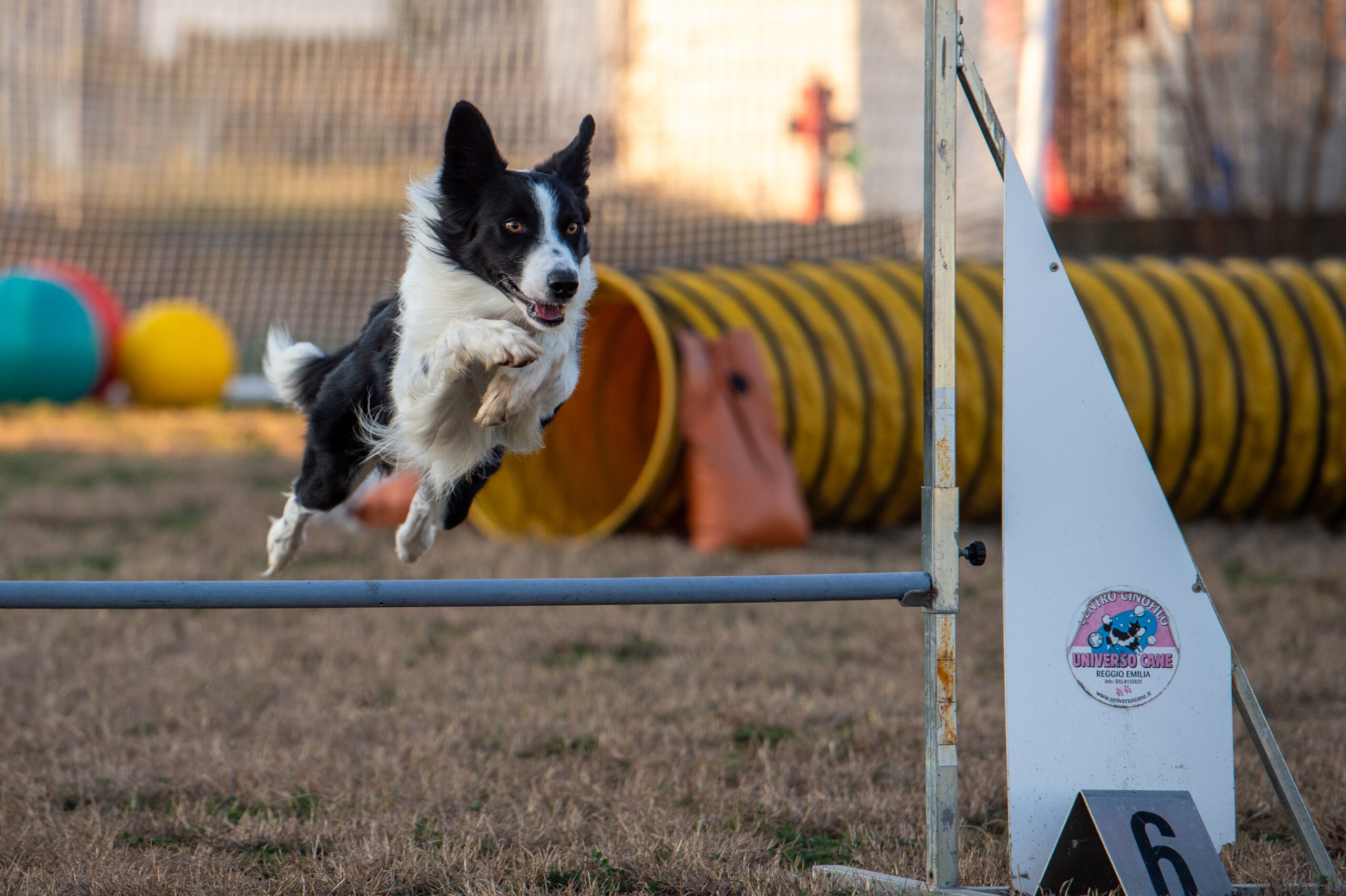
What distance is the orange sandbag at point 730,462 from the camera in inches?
240

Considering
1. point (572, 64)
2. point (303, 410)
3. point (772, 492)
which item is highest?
point (572, 64)

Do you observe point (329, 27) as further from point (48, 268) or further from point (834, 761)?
point (834, 761)

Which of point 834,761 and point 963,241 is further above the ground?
point 963,241

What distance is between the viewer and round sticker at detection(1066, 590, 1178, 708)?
258 cm

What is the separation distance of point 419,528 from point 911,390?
392 cm

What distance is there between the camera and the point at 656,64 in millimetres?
14805

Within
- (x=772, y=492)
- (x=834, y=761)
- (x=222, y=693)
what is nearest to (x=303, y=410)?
(x=222, y=693)

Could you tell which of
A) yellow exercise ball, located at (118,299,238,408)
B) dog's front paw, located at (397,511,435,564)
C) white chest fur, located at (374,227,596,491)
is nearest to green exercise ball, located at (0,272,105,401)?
yellow exercise ball, located at (118,299,238,408)

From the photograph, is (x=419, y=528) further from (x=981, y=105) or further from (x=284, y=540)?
(x=981, y=105)

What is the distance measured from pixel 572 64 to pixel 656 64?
→ 1538 mm

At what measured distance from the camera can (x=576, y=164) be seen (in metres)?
2.74

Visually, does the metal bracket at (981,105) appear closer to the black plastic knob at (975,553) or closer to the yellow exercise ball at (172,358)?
the black plastic knob at (975,553)

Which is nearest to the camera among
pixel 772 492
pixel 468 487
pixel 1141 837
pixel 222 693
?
pixel 1141 837

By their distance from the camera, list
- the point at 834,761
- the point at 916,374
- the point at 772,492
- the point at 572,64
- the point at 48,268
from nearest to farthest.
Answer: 1. the point at 834,761
2. the point at 772,492
3. the point at 916,374
4. the point at 48,268
5. the point at 572,64
